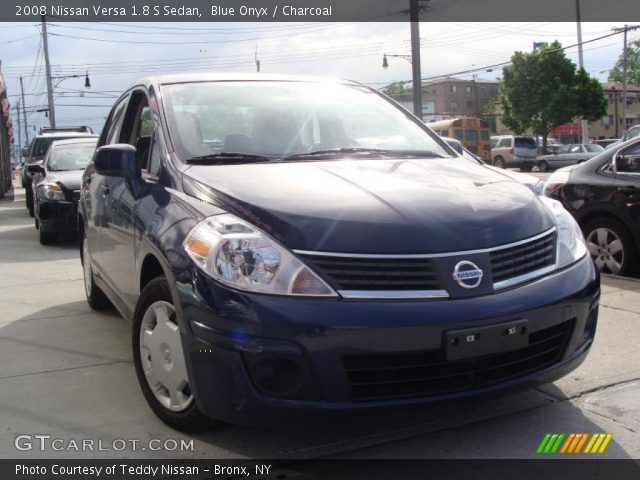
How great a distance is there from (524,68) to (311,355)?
4010 cm

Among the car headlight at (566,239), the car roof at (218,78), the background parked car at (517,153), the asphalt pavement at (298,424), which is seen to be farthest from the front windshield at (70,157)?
the background parked car at (517,153)

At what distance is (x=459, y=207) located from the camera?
9.08 feet

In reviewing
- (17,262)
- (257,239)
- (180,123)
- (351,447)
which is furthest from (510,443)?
(17,262)

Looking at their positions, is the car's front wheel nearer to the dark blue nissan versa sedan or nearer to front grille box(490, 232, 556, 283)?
the dark blue nissan versa sedan

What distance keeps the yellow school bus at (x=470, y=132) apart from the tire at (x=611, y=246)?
3051cm

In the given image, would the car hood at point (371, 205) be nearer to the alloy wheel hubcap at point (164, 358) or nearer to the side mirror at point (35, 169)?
the alloy wheel hubcap at point (164, 358)

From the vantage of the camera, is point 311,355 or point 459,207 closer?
point 311,355

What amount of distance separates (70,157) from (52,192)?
1.33m

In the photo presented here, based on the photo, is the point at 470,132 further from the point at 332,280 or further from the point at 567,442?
the point at 332,280

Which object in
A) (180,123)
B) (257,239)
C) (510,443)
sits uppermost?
(180,123)

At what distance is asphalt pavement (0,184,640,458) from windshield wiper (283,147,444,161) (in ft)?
4.45

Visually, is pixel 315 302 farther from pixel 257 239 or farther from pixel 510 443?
pixel 510 443

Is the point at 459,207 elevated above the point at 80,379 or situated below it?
above

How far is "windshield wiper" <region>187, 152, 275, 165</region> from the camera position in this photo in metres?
3.20
